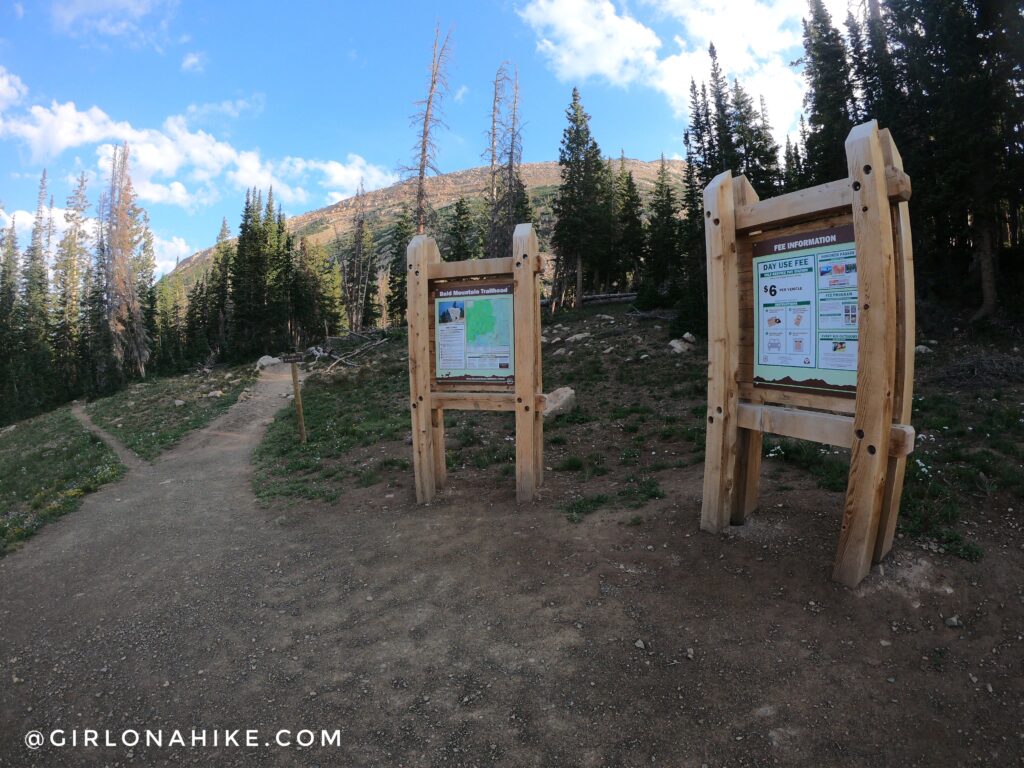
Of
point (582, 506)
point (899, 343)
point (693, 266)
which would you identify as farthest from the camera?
point (693, 266)

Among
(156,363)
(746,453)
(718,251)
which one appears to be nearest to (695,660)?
(746,453)

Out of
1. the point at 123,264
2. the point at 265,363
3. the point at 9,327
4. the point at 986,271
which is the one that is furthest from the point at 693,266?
the point at 9,327

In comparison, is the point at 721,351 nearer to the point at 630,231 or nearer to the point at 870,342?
the point at 870,342

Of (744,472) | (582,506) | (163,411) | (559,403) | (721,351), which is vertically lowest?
(582,506)

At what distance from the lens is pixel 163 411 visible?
20391mm

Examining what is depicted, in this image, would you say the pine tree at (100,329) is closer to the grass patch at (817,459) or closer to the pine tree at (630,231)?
the pine tree at (630,231)

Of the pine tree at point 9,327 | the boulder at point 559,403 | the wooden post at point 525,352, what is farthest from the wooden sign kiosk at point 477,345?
the pine tree at point 9,327

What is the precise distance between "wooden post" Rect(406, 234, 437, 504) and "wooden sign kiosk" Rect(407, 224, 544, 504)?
0.01 meters

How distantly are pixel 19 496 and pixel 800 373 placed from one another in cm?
1462

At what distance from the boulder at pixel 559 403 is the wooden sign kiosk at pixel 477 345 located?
172 inches

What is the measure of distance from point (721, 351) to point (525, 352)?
8.44 ft

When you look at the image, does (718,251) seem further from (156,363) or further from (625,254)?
(156,363)

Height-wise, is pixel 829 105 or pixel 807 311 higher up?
pixel 829 105

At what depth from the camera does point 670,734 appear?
3.02 metres
